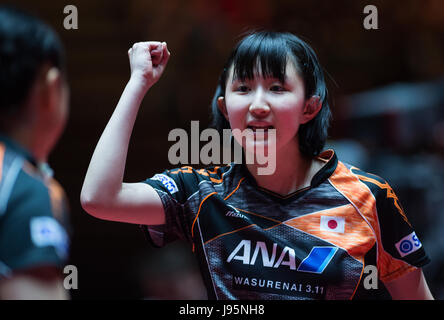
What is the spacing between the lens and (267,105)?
5.98ft

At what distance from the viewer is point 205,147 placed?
88.7 inches

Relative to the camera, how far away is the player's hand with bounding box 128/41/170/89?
5.96 ft

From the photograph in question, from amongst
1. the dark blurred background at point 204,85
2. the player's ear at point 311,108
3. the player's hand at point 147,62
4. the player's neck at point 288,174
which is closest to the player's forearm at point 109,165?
the player's hand at point 147,62

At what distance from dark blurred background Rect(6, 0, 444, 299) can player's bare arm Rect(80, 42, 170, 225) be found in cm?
262

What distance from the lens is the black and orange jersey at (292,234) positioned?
1.79m

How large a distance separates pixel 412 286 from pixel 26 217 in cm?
135

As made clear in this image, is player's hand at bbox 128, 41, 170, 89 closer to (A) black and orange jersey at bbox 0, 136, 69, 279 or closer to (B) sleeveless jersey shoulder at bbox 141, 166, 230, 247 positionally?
(B) sleeveless jersey shoulder at bbox 141, 166, 230, 247

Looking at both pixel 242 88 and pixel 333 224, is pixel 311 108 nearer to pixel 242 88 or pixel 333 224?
pixel 242 88

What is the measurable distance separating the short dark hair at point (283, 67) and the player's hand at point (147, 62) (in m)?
0.26

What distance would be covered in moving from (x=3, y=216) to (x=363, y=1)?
618 centimetres

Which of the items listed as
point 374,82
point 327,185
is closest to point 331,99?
point 327,185

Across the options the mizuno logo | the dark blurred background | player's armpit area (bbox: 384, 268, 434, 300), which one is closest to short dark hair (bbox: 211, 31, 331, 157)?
the mizuno logo

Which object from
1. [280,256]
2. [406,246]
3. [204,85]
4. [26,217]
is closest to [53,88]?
[26,217]

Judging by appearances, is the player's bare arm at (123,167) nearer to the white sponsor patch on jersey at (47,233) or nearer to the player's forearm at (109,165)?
the player's forearm at (109,165)
